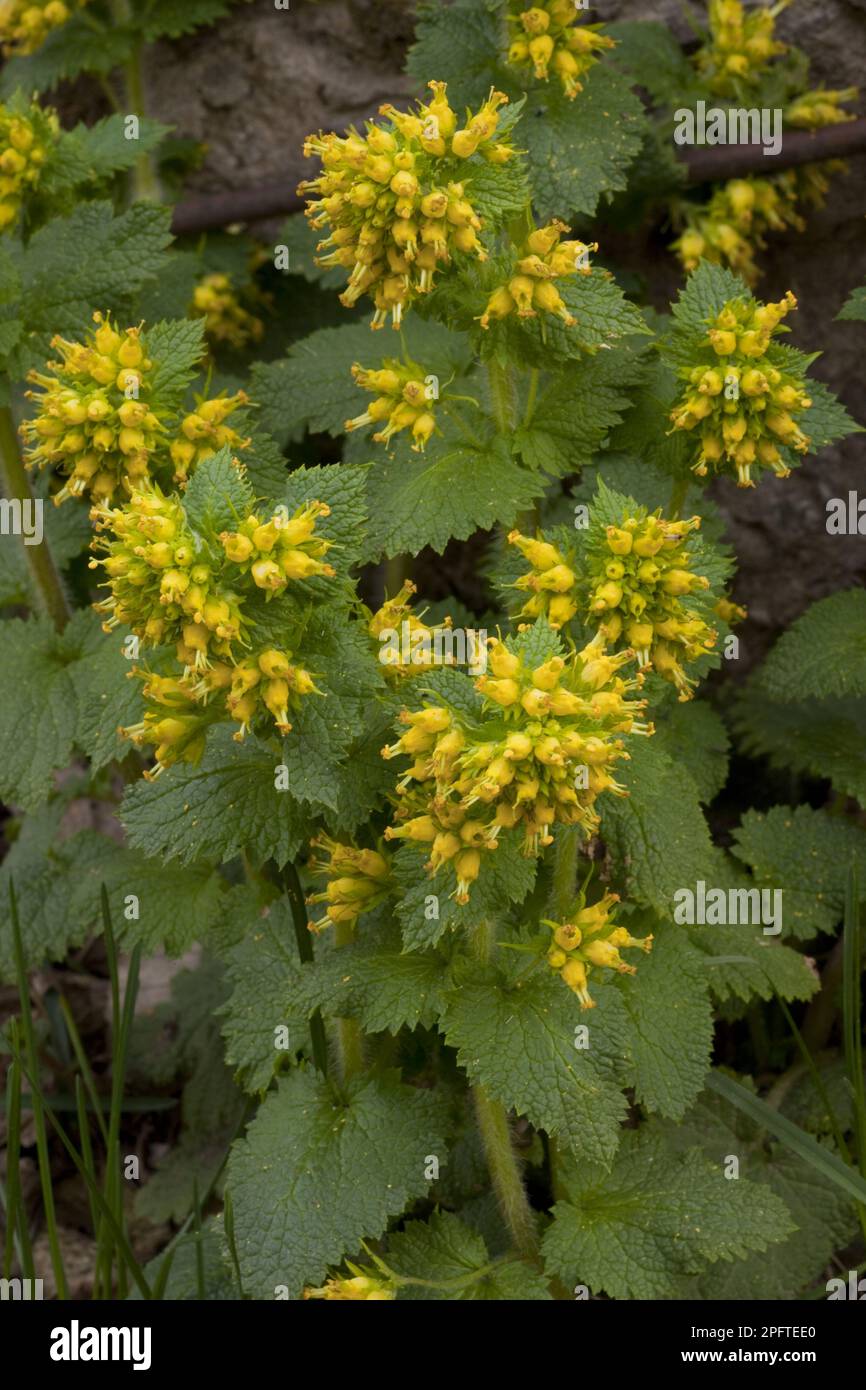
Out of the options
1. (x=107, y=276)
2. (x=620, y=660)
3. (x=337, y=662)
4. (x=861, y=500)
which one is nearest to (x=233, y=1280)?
(x=337, y=662)

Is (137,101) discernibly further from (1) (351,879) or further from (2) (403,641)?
(1) (351,879)

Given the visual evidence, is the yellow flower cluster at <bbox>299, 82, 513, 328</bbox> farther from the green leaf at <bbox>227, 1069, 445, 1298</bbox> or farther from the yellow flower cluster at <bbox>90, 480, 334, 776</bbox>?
the green leaf at <bbox>227, 1069, 445, 1298</bbox>

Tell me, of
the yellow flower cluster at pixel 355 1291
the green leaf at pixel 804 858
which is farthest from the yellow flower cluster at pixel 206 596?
the green leaf at pixel 804 858

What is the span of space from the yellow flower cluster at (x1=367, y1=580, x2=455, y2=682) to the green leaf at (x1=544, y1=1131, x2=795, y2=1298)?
1026 mm

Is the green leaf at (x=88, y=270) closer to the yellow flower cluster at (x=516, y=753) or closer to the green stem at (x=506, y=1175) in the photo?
the yellow flower cluster at (x=516, y=753)

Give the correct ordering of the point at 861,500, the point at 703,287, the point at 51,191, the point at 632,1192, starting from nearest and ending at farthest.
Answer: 1. the point at 632,1192
2. the point at 703,287
3. the point at 51,191
4. the point at 861,500

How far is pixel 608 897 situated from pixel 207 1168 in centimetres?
164

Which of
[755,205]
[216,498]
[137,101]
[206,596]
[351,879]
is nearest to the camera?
[206,596]

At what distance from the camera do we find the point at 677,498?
3174 millimetres

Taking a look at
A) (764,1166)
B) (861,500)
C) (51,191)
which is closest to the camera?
(764,1166)

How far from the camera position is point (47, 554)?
3.62 meters

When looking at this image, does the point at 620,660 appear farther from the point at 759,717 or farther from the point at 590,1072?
the point at 759,717

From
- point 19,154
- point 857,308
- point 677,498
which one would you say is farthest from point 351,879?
point 19,154

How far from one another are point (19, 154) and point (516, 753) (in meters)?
2.18
